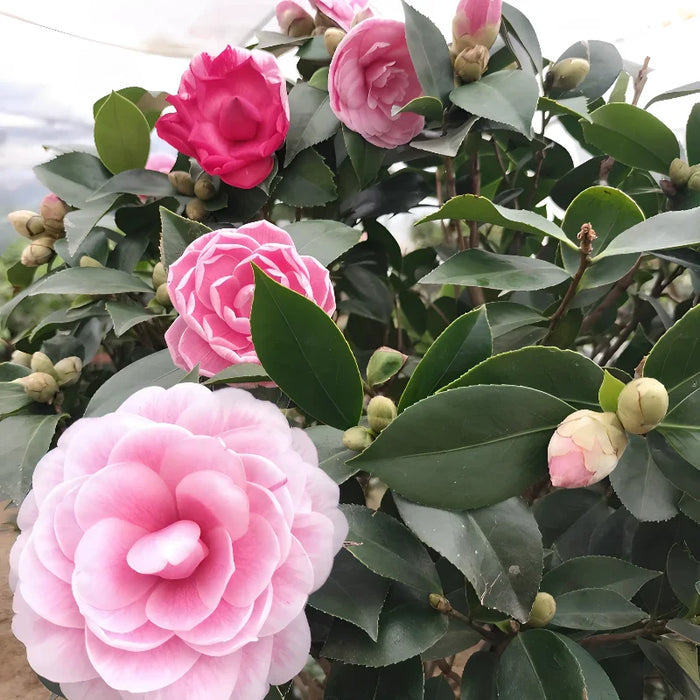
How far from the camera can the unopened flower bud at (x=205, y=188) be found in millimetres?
511

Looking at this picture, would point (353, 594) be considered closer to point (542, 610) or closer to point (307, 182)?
point (542, 610)

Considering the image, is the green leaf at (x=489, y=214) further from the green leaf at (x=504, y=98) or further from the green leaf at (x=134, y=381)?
the green leaf at (x=134, y=381)

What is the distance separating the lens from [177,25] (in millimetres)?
1310

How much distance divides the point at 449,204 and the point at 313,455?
169mm

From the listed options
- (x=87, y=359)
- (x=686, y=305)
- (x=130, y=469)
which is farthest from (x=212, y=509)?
(x=686, y=305)

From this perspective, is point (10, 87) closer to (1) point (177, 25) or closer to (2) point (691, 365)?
(1) point (177, 25)

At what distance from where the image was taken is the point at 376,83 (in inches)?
18.0

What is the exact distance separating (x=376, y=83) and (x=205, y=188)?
16 centimetres

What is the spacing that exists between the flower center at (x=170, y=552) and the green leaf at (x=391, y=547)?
8 centimetres

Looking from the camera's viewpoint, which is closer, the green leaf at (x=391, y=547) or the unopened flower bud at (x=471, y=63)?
the green leaf at (x=391, y=547)

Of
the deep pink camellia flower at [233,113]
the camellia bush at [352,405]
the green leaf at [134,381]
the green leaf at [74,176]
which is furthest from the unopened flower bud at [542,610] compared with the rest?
the green leaf at [74,176]

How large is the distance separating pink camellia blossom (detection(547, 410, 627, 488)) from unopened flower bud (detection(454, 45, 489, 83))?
30 cm

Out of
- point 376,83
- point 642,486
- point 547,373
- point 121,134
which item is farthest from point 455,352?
point 121,134

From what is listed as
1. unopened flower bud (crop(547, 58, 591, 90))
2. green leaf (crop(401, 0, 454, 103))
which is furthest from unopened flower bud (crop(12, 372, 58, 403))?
unopened flower bud (crop(547, 58, 591, 90))
